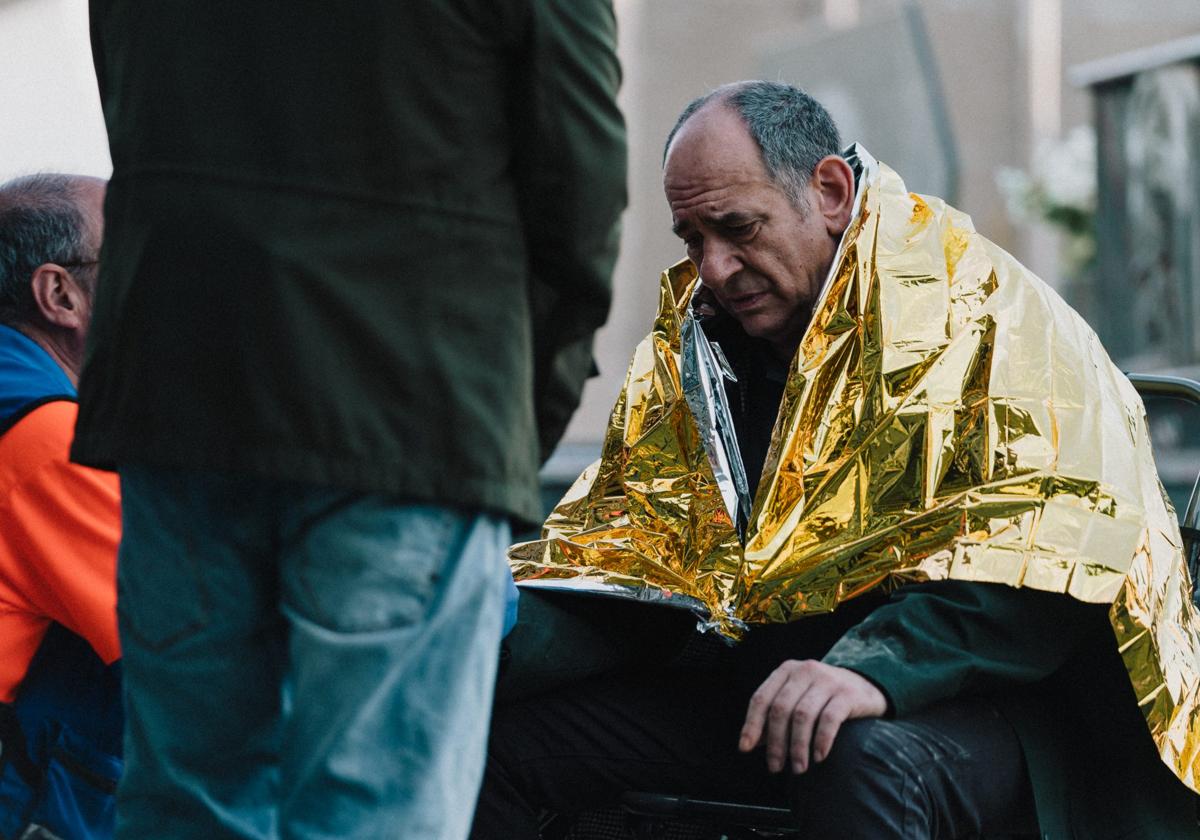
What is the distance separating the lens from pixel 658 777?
2.49 metres

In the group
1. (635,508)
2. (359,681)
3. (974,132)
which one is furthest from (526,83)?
(974,132)

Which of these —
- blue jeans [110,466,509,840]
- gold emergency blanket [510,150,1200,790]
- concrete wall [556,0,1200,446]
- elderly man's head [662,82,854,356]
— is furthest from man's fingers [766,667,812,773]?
concrete wall [556,0,1200,446]

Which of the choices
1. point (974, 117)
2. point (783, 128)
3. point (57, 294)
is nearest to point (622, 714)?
point (783, 128)

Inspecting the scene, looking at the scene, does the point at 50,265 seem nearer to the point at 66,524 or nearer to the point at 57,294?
the point at 57,294

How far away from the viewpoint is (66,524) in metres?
2.16

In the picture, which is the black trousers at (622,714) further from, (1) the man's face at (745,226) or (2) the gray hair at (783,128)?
(2) the gray hair at (783,128)

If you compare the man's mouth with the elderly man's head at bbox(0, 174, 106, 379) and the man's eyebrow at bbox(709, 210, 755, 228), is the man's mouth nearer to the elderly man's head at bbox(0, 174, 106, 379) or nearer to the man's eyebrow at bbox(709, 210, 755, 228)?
the man's eyebrow at bbox(709, 210, 755, 228)

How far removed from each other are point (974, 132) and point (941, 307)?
1639 cm

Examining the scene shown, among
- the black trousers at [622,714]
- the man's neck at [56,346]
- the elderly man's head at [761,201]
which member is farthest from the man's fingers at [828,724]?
the man's neck at [56,346]

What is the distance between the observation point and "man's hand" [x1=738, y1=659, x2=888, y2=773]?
6.71 ft

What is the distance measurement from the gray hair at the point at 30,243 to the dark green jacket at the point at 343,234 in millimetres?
745

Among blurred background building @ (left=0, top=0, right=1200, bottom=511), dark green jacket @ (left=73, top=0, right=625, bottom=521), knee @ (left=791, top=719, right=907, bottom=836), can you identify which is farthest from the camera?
blurred background building @ (left=0, top=0, right=1200, bottom=511)

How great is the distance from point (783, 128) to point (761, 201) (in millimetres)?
125

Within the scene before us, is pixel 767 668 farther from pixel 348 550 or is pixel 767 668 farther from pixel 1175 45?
pixel 1175 45
